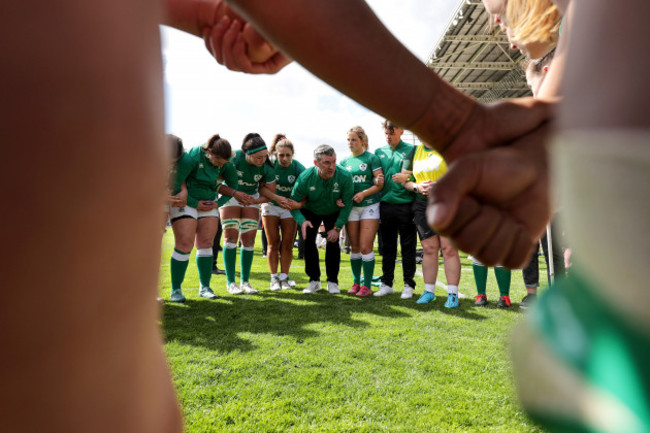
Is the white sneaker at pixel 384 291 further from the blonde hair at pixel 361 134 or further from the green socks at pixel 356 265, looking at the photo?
the blonde hair at pixel 361 134

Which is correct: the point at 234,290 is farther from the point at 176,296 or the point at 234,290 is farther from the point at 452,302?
the point at 452,302

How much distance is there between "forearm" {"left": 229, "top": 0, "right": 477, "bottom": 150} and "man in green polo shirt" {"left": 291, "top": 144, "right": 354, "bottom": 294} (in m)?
4.40

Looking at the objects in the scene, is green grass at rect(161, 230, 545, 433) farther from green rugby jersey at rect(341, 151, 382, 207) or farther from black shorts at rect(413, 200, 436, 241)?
green rugby jersey at rect(341, 151, 382, 207)

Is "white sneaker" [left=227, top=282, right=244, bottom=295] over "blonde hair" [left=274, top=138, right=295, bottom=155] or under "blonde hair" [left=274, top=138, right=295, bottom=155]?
under

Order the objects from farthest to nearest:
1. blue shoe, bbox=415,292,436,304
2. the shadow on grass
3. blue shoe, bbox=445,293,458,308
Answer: blue shoe, bbox=415,292,436,304 → blue shoe, bbox=445,293,458,308 → the shadow on grass

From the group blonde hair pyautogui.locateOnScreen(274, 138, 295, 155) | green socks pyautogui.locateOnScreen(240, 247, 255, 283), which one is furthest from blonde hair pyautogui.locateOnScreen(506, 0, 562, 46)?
blonde hair pyautogui.locateOnScreen(274, 138, 295, 155)

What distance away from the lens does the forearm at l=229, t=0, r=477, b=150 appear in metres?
0.66

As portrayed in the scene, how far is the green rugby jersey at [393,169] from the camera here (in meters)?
4.99

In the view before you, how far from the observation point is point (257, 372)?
229cm

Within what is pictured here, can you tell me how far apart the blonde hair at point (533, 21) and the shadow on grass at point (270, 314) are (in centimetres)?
222

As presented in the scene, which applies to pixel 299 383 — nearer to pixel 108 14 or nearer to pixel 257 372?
pixel 257 372

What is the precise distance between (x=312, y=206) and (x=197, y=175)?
60.0 inches

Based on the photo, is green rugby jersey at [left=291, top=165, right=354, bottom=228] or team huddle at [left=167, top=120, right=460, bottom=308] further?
green rugby jersey at [left=291, top=165, right=354, bottom=228]

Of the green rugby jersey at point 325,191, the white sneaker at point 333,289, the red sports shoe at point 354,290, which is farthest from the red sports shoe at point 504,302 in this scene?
the green rugby jersey at point 325,191
